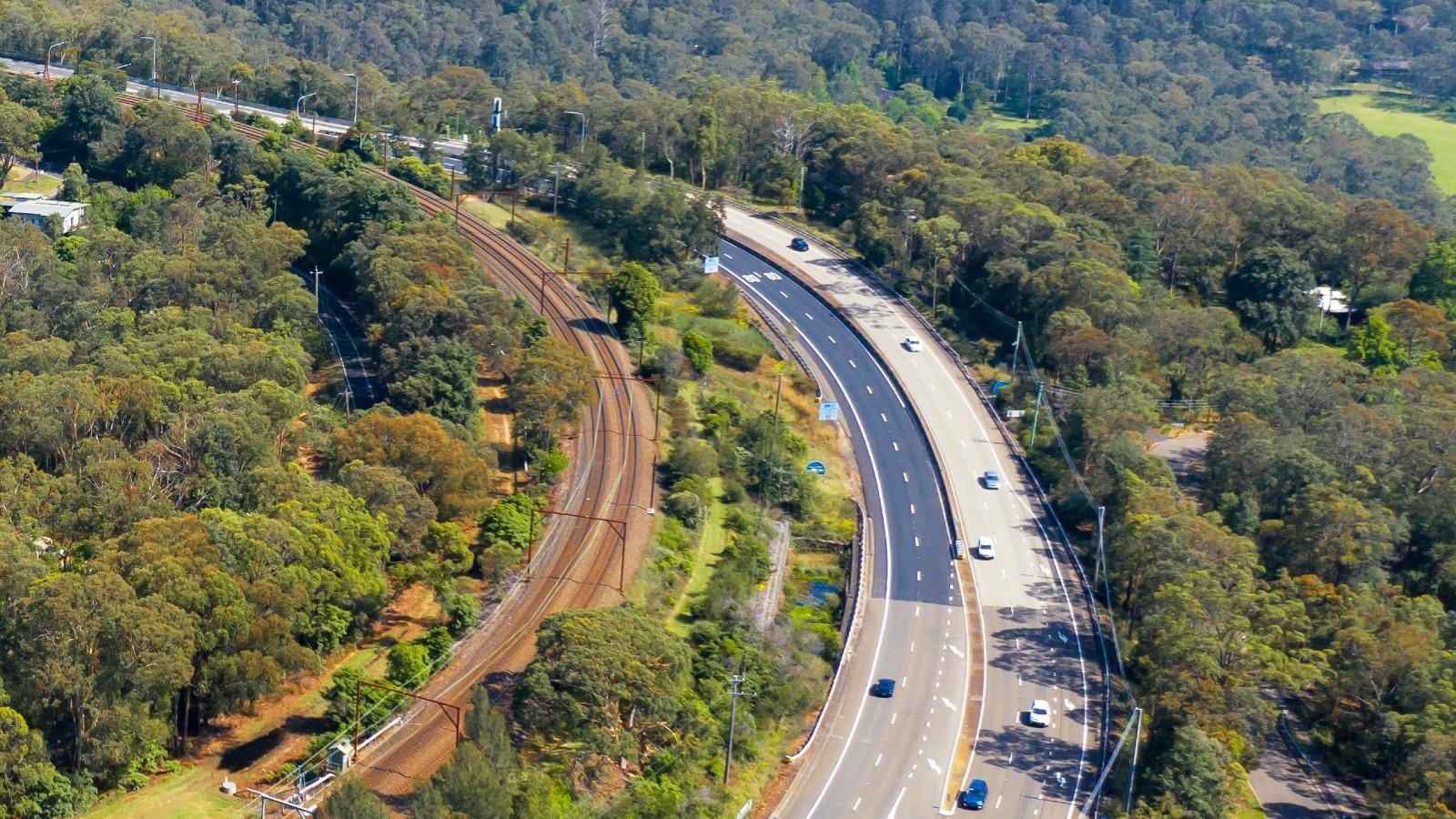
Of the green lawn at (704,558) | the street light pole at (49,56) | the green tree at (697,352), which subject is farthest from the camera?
the street light pole at (49,56)

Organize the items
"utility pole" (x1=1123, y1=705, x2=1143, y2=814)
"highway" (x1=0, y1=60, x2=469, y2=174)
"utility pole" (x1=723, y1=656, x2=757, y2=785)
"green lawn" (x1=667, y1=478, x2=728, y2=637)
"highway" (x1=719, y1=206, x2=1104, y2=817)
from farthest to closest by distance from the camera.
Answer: "highway" (x1=0, y1=60, x2=469, y2=174), "green lawn" (x1=667, y1=478, x2=728, y2=637), "highway" (x1=719, y1=206, x2=1104, y2=817), "utility pole" (x1=1123, y1=705, x2=1143, y2=814), "utility pole" (x1=723, y1=656, x2=757, y2=785)

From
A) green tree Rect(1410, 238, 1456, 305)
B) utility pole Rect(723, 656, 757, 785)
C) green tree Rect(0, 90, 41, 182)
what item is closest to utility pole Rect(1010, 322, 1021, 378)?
green tree Rect(1410, 238, 1456, 305)

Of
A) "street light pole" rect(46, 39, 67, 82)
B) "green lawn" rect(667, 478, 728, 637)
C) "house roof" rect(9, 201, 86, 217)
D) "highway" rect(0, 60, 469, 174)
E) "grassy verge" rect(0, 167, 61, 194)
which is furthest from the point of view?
"street light pole" rect(46, 39, 67, 82)

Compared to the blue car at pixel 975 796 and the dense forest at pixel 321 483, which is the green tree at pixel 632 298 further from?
the blue car at pixel 975 796

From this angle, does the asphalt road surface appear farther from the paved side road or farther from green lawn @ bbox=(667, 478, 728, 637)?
the paved side road

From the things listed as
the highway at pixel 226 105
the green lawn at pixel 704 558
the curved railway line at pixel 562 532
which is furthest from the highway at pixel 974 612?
the highway at pixel 226 105

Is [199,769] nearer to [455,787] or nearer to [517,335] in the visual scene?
[455,787]
